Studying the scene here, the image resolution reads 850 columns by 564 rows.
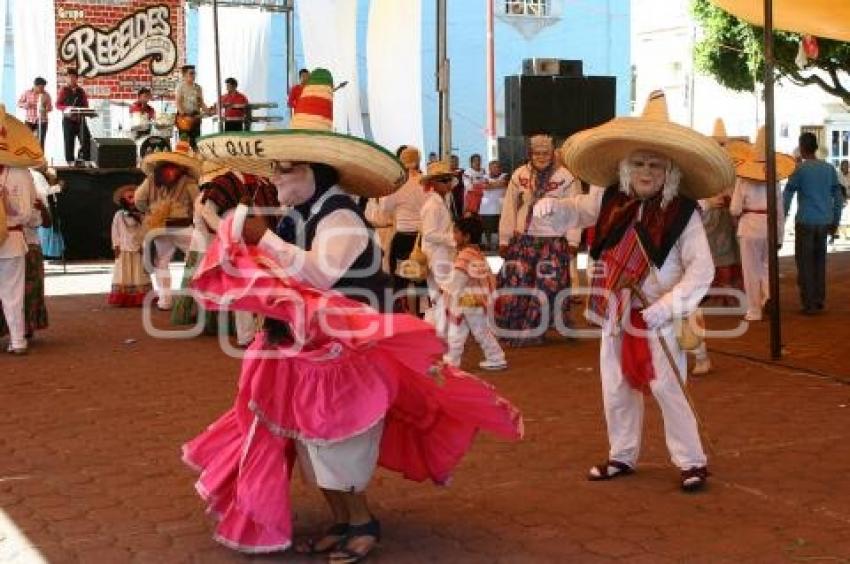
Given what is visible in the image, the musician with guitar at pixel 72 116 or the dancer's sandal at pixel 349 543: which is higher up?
the musician with guitar at pixel 72 116

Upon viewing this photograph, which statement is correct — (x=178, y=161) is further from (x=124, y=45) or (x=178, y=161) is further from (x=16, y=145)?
(x=124, y=45)

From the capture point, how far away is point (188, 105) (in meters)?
20.7

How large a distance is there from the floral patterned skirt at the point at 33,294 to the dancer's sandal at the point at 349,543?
22.4 feet

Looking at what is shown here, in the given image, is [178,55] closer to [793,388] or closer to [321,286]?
[793,388]

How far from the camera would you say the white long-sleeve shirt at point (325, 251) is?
4.73 meters

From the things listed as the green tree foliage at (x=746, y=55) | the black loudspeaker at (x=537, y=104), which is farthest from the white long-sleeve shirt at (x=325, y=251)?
the green tree foliage at (x=746, y=55)

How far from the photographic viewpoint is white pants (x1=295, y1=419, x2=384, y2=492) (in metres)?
4.78

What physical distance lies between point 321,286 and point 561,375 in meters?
4.75

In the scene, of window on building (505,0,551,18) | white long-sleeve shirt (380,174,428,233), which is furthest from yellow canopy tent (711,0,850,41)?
window on building (505,0,551,18)

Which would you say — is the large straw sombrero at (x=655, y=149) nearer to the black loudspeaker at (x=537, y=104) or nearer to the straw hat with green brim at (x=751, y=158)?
the straw hat with green brim at (x=751, y=158)

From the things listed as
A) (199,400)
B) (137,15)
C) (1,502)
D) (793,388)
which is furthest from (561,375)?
(137,15)

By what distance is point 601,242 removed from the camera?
592 centimetres

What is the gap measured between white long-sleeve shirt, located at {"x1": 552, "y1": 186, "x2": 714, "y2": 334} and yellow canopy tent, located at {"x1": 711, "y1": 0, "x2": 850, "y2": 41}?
4.98 meters

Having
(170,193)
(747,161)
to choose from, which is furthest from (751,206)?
(170,193)
